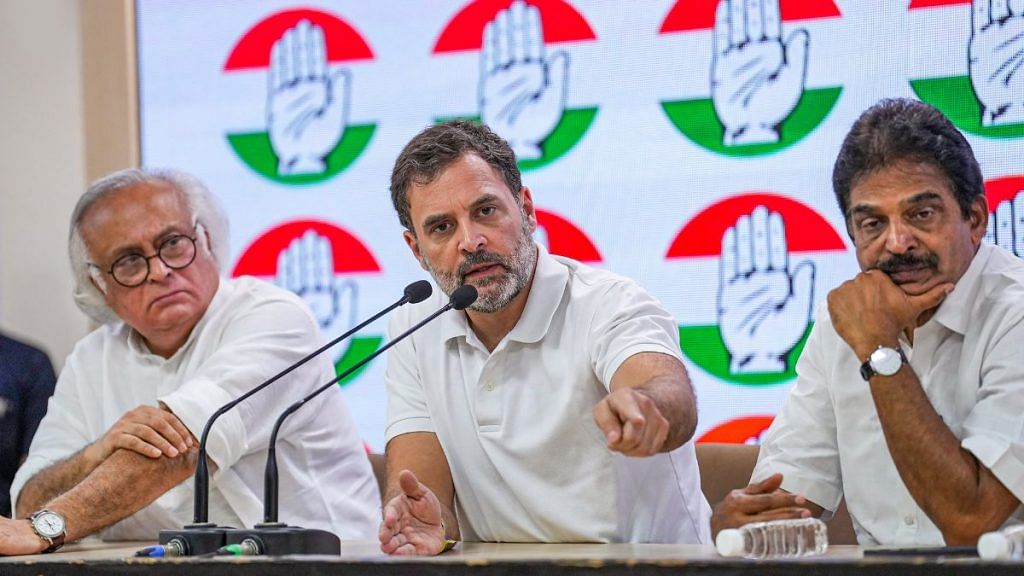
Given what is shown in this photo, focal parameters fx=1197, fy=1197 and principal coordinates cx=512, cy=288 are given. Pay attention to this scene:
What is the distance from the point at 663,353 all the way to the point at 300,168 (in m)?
1.73

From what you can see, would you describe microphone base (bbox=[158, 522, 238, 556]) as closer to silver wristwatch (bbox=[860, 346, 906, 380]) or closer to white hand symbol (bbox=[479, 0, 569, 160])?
silver wristwatch (bbox=[860, 346, 906, 380])

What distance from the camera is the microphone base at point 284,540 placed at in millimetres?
1879

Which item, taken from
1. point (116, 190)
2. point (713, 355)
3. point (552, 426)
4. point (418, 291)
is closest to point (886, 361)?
point (552, 426)

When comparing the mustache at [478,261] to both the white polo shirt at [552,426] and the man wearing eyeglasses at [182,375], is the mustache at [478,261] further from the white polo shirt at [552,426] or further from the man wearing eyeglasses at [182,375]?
the man wearing eyeglasses at [182,375]

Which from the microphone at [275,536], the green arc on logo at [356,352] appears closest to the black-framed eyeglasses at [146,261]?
the green arc on logo at [356,352]

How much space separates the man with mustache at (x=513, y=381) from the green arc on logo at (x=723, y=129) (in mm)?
789

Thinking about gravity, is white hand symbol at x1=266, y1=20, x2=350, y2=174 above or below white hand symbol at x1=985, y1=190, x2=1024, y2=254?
above

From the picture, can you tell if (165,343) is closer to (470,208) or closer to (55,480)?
(55,480)

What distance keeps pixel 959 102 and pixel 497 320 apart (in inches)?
52.8

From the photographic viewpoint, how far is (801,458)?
7.91 ft

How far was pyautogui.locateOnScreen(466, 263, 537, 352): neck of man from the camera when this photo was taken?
257 cm

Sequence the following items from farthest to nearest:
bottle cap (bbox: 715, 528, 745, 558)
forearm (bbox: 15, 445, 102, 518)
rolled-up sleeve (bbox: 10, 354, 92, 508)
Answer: rolled-up sleeve (bbox: 10, 354, 92, 508), forearm (bbox: 15, 445, 102, 518), bottle cap (bbox: 715, 528, 745, 558)

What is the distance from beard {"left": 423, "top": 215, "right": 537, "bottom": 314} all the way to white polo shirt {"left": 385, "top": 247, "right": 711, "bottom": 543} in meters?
0.07

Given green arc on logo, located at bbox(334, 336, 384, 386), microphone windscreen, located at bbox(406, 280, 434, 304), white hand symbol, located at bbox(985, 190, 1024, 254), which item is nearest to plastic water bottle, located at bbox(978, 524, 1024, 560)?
microphone windscreen, located at bbox(406, 280, 434, 304)
